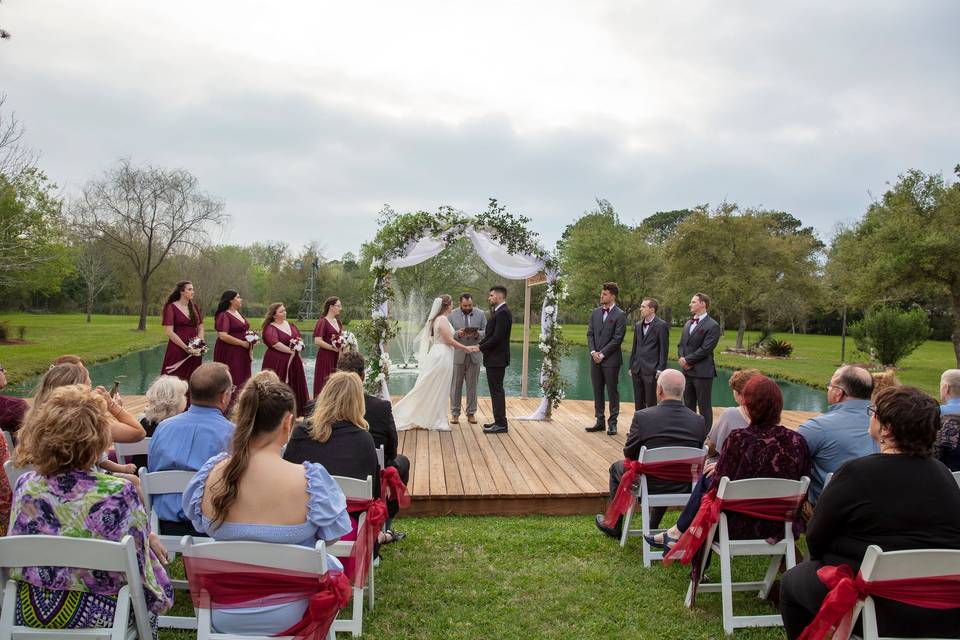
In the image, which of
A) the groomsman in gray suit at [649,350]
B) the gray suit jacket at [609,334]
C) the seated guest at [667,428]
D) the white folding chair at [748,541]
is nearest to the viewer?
the white folding chair at [748,541]

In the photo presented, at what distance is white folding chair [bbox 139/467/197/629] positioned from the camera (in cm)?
294

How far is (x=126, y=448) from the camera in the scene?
147 inches

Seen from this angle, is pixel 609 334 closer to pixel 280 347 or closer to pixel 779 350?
pixel 280 347

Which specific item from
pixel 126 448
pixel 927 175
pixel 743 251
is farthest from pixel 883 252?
pixel 126 448

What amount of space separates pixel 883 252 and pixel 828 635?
20570mm

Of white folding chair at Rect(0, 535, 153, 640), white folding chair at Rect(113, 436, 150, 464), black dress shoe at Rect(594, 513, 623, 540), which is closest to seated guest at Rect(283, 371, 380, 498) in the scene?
white folding chair at Rect(113, 436, 150, 464)

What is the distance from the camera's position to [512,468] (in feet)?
19.9

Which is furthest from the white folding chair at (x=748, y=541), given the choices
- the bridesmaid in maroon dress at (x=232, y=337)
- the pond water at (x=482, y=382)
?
the pond water at (x=482, y=382)

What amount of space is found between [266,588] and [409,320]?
421 inches

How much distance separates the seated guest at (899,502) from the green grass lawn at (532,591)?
1.06 metres

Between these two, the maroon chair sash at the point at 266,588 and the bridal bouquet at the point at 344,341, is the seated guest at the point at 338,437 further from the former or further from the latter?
the bridal bouquet at the point at 344,341

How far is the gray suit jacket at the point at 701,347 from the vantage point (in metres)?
7.24

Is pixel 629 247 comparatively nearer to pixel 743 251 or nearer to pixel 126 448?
pixel 743 251

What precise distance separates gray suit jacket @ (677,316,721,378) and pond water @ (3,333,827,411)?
19.3ft
